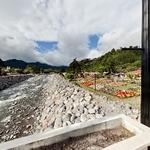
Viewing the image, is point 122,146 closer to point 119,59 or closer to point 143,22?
point 143,22

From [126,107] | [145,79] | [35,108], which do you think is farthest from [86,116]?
[35,108]

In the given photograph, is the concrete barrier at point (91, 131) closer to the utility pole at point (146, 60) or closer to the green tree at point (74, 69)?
the utility pole at point (146, 60)

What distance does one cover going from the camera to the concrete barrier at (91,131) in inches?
98.1

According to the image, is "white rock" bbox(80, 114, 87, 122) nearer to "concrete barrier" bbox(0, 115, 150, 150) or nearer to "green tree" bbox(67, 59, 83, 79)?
"concrete barrier" bbox(0, 115, 150, 150)

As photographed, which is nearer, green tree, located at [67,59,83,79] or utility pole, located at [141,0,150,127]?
utility pole, located at [141,0,150,127]

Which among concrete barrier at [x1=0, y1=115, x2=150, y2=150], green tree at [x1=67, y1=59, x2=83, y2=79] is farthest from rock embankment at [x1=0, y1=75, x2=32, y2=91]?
concrete barrier at [x1=0, y1=115, x2=150, y2=150]

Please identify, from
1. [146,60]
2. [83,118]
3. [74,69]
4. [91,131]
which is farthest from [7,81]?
[146,60]

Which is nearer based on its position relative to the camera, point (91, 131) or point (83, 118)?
point (91, 131)

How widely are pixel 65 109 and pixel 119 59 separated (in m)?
30.6

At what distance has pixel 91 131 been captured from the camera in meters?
3.17

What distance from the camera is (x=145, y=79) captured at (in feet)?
9.44

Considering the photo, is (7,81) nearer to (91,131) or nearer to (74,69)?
(74,69)

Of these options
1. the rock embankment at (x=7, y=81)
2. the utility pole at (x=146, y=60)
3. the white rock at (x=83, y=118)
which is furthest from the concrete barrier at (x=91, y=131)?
the rock embankment at (x=7, y=81)

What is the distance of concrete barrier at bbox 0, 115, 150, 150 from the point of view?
2492 mm
